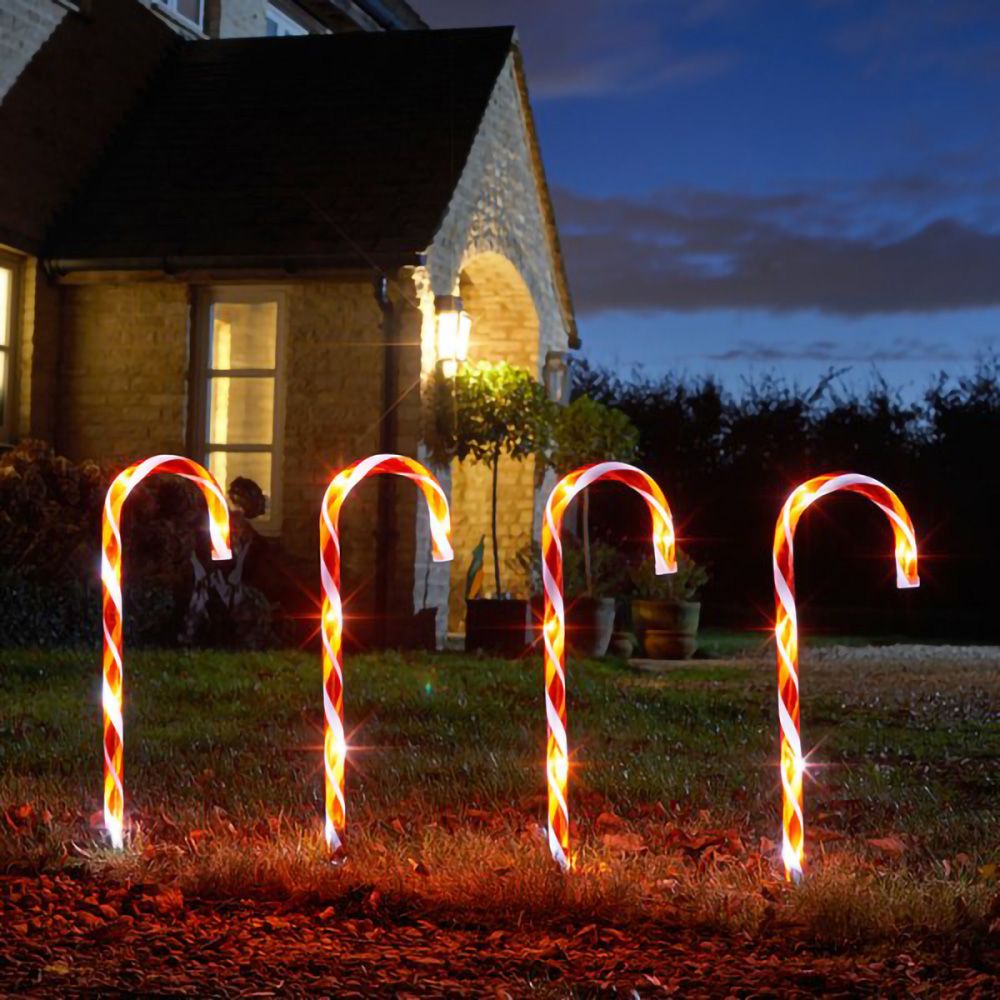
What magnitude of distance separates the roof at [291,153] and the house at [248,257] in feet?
0.09

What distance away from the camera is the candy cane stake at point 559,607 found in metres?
4.96

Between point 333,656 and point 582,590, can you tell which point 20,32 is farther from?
point 333,656

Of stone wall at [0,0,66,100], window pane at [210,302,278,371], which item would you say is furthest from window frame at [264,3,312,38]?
window pane at [210,302,278,371]

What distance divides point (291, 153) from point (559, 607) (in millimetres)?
9932

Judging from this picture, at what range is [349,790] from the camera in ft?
21.9

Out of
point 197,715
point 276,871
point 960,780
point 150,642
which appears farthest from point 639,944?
point 150,642

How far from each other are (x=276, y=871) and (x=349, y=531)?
27.6ft

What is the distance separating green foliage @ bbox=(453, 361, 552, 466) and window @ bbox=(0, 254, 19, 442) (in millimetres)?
3735

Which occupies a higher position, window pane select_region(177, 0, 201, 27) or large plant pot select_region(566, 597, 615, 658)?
window pane select_region(177, 0, 201, 27)

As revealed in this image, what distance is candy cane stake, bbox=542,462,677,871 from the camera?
16.3 ft

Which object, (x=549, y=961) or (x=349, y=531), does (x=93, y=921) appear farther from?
(x=349, y=531)

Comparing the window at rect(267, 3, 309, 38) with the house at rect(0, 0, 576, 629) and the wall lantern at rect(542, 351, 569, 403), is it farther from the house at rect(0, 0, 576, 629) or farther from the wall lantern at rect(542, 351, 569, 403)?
the wall lantern at rect(542, 351, 569, 403)

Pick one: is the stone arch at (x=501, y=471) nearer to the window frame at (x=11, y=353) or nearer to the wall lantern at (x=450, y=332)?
the wall lantern at (x=450, y=332)

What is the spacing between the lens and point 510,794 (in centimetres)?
660
